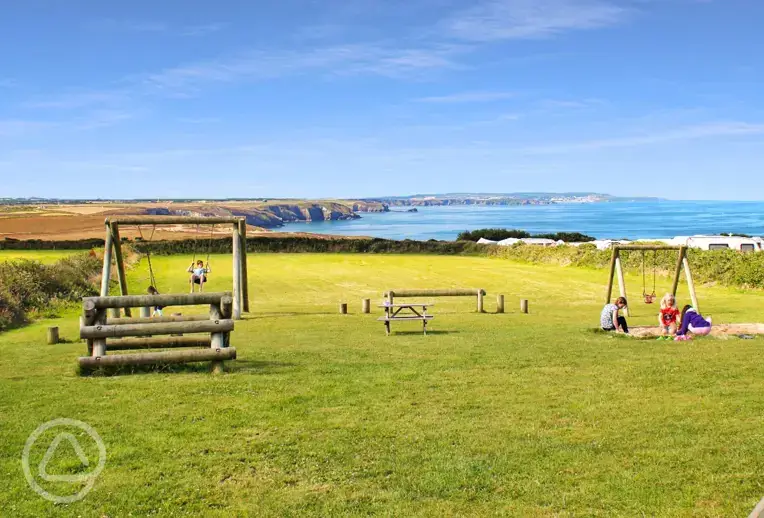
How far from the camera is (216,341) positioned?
1343 cm

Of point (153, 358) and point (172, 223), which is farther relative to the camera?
point (172, 223)

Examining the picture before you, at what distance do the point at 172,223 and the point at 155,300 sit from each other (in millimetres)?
14426

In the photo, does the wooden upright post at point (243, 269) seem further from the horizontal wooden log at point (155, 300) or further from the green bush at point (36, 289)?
the horizontal wooden log at point (155, 300)

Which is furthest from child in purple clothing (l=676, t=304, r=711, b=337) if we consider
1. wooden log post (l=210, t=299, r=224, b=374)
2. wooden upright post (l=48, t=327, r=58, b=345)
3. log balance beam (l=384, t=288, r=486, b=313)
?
wooden upright post (l=48, t=327, r=58, b=345)

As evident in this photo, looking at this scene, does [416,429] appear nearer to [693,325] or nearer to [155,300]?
[155,300]

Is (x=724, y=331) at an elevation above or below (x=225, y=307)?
below

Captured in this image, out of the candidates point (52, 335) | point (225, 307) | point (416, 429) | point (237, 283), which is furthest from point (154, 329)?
point (237, 283)

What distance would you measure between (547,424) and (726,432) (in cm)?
242

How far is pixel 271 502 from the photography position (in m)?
7.53

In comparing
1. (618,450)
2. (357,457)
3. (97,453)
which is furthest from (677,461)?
(97,453)

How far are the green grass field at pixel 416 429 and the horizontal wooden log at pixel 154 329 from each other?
0.87 metres

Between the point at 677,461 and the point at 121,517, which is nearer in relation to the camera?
the point at 121,517

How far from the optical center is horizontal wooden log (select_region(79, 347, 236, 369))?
13.1 metres

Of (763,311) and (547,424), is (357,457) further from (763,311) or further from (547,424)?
(763,311)
